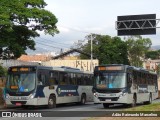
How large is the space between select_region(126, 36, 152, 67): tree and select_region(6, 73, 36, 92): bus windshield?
61.6 metres

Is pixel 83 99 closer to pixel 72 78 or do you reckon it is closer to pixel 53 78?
pixel 72 78

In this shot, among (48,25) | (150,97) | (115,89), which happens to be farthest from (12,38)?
(150,97)

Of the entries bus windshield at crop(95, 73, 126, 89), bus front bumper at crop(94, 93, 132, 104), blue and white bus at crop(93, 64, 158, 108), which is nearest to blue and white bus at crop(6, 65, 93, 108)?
blue and white bus at crop(93, 64, 158, 108)

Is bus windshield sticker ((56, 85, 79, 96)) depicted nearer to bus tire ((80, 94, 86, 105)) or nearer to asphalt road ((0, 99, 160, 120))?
bus tire ((80, 94, 86, 105))

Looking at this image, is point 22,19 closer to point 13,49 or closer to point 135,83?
point 13,49

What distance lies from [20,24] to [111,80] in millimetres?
7742

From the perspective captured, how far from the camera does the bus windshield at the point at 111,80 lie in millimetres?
25922

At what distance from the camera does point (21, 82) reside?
25.4 metres

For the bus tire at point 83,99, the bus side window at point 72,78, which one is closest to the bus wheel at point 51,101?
the bus side window at point 72,78

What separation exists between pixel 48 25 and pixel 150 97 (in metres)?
10.4

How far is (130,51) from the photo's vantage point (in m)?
87.2

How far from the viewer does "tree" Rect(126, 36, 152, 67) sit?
85.5 m

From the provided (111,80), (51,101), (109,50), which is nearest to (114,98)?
(111,80)

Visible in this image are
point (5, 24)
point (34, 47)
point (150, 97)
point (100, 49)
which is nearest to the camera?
point (5, 24)
